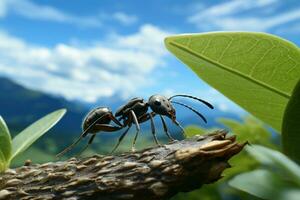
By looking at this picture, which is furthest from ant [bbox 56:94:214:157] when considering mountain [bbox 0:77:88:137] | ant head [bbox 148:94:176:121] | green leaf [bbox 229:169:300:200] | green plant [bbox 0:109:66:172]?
mountain [bbox 0:77:88:137]

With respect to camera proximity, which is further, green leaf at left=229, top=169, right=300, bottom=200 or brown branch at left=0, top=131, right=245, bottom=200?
brown branch at left=0, top=131, right=245, bottom=200

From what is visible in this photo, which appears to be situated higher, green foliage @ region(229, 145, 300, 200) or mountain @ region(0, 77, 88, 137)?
mountain @ region(0, 77, 88, 137)

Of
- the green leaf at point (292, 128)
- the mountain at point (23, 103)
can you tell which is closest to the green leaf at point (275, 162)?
the green leaf at point (292, 128)

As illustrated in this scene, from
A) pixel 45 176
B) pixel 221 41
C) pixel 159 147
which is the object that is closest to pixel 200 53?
pixel 221 41

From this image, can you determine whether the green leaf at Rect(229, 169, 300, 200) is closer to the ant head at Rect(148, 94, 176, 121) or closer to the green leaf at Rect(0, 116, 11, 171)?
the green leaf at Rect(0, 116, 11, 171)

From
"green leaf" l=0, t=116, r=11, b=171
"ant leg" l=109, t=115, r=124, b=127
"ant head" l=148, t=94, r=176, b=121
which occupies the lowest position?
"green leaf" l=0, t=116, r=11, b=171

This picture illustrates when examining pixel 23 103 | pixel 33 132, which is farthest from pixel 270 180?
pixel 23 103

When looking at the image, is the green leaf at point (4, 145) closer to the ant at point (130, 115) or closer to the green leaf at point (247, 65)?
the ant at point (130, 115)
